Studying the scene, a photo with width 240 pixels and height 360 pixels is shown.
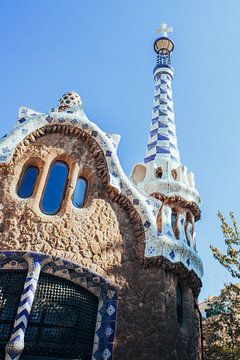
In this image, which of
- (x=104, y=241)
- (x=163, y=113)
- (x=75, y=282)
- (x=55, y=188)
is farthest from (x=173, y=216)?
(x=163, y=113)

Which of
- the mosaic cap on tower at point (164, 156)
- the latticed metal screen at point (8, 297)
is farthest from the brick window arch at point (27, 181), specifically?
the mosaic cap on tower at point (164, 156)

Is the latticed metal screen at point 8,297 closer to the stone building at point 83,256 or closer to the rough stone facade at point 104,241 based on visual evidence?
the stone building at point 83,256

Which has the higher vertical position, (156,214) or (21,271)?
(156,214)

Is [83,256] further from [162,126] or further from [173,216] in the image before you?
[162,126]

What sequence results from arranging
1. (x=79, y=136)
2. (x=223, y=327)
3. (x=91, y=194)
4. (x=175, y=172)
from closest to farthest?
(x=91, y=194) → (x=79, y=136) → (x=175, y=172) → (x=223, y=327)

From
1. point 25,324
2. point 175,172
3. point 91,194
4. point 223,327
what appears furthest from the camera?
point 223,327

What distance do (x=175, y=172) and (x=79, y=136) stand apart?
2.43 metres

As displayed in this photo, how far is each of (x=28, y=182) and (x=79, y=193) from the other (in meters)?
0.79

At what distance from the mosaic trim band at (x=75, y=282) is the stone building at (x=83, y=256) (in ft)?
0.04

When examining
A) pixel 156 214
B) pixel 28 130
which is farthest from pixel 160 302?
pixel 28 130

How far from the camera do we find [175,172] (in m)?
7.60

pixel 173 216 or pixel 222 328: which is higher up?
pixel 173 216

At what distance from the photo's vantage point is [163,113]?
364 inches

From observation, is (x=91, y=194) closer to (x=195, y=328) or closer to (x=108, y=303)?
(x=108, y=303)
